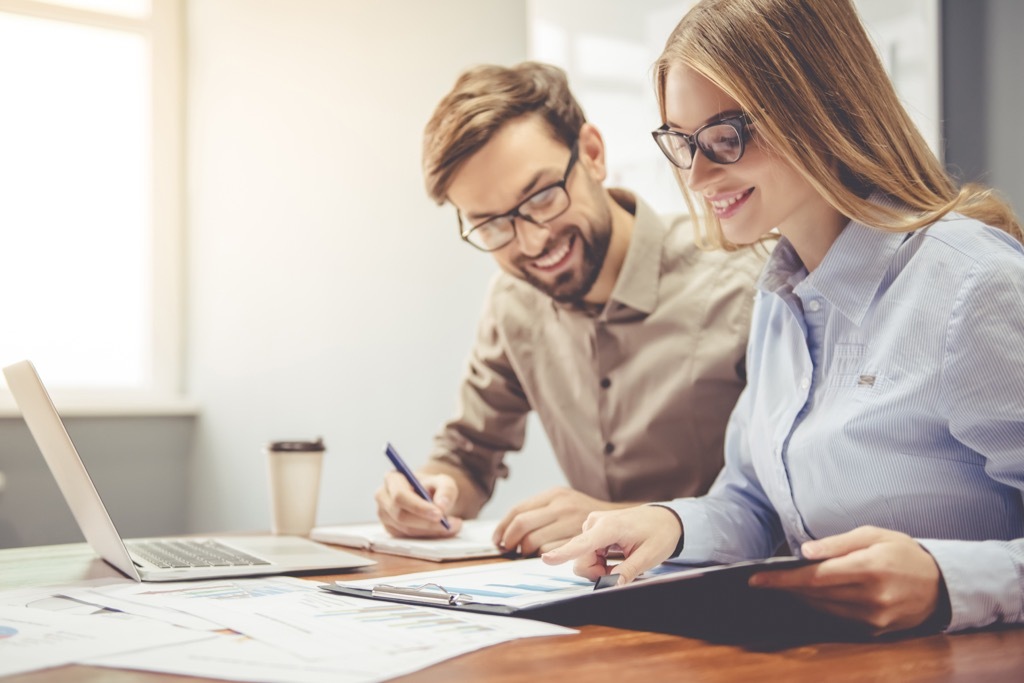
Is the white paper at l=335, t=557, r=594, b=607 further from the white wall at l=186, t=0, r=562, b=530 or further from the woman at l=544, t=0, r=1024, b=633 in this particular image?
the white wall at l=186, t=0, r=562, b=530

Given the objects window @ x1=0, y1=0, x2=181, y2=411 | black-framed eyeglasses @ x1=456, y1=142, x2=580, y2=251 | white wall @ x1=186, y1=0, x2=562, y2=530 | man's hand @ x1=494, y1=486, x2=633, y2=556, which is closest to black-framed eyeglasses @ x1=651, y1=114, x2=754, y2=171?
man's hand @ x1=494, y1=486, x2=633, y2=556

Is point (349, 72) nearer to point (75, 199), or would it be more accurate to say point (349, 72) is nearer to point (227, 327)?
point (227, 327)

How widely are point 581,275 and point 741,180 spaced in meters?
0.67

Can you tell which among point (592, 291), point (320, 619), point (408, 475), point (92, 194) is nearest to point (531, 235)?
point (592, 291)

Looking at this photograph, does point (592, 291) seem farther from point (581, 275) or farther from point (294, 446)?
point (294, 446)

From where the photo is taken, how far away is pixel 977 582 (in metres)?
0.77

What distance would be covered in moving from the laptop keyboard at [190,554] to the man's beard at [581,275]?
0.68 meters

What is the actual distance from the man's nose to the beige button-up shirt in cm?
15

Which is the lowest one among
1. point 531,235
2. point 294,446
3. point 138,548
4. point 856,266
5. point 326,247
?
point 138,548

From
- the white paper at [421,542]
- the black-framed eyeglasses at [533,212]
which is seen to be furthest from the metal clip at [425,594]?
the black-framed eyeglasses at [533,212]

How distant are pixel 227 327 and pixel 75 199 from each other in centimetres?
77

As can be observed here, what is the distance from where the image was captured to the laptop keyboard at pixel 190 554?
1121 millimetres

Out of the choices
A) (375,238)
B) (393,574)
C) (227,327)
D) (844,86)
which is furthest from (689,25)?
(227,327)

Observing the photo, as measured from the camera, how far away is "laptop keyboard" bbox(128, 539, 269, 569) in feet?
3.68
